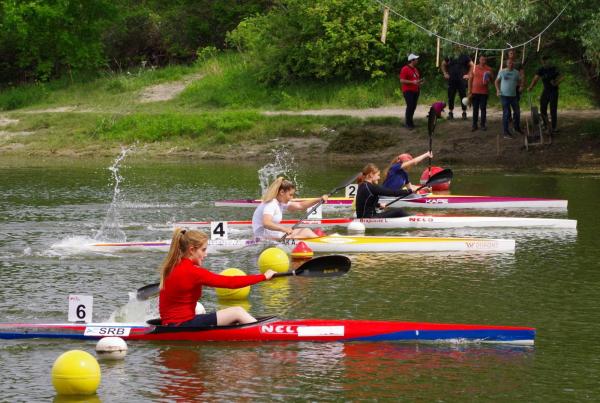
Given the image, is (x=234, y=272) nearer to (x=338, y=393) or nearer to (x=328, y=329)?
(x=328, y=329)

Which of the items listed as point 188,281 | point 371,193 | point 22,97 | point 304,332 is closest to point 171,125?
point 22,97

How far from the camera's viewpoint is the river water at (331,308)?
10.4 m

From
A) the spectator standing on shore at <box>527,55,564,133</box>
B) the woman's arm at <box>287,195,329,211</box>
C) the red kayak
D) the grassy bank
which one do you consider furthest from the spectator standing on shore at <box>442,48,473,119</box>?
the red kayak

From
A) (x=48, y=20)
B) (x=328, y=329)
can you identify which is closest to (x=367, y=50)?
(x=48, y=20)

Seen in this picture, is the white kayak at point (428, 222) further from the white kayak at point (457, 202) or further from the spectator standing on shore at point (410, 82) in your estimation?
the spectator standing on shore at point (410, 82)

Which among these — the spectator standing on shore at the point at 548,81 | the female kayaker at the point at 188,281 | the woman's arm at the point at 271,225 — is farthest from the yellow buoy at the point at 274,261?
the spectator standing on shore at the point at 548,81

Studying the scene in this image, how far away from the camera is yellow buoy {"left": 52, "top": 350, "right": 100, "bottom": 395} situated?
32.8 ft

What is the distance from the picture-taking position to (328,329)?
1174 cm

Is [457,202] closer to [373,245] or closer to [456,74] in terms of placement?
[373,245]

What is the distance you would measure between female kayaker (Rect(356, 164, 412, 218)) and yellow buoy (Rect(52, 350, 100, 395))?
964 cm

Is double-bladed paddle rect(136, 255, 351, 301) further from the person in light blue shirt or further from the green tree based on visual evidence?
the green tree

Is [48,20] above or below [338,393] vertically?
above

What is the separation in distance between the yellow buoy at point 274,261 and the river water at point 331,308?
0.31m

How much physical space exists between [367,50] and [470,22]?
989 cm
